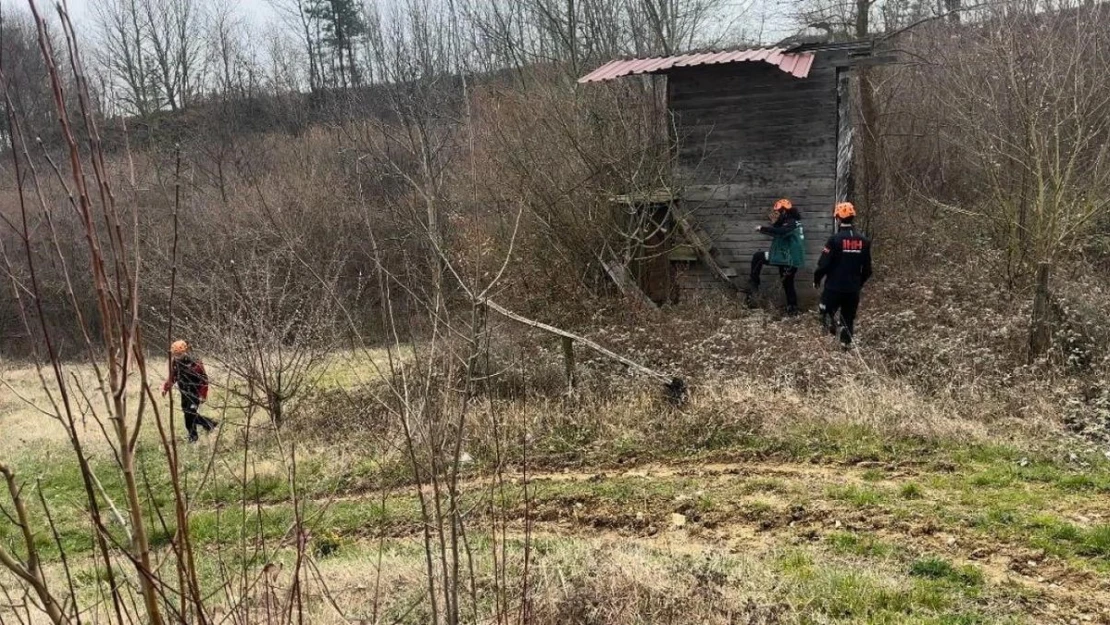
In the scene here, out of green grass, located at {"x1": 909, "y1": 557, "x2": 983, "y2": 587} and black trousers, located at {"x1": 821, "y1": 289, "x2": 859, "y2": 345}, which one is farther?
black trousers, located at {"x1": 821, "y1": 289, "x2": 859, "y2": 345}

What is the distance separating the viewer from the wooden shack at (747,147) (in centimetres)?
1284

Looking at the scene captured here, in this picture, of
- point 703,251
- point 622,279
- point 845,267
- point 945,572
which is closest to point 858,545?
point 945,572

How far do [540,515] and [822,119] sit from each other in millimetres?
8875

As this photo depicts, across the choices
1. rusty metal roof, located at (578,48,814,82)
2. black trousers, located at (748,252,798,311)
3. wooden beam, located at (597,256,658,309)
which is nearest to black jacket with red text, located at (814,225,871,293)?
black trousers, located at (748,252,798,311)

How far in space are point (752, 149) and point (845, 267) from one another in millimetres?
4198

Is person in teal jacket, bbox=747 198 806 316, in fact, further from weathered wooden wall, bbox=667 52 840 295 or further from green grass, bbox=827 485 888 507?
green grass, bbox=827 485 888 507

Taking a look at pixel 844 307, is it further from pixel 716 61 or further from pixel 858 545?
pixel 858 545

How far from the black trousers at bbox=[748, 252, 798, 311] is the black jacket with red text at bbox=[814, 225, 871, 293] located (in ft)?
8.25

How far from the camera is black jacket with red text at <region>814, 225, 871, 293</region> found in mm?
9758

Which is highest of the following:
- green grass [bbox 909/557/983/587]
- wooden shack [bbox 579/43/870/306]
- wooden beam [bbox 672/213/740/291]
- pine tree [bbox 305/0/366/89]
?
pine tree [bbox 305/0/366/89]

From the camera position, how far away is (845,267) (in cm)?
979

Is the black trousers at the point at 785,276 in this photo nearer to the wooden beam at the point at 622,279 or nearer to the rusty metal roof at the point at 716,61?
the wooden beam at the point at 622,279

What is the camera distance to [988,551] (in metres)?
5.33

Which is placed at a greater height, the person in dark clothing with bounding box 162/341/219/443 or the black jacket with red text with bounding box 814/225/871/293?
the black jacket with red text with bounding box 814/225/871/293
